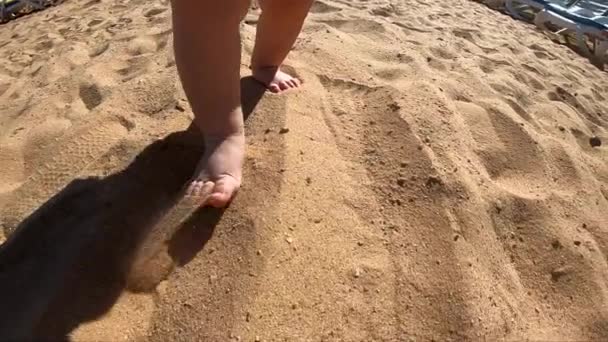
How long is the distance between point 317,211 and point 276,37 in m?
0.66

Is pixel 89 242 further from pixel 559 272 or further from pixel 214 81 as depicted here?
pixel 559 272

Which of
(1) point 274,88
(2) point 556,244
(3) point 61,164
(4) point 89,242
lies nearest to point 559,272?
(2) point 556,244

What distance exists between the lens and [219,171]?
1.49m

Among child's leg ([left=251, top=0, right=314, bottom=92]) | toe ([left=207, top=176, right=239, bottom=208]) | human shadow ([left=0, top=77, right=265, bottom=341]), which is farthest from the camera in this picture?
child's leg ([left=251, top=0, right=314, bottom=92])

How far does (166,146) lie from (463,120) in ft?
2.92

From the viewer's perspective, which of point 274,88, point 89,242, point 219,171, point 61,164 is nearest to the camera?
point 89,242

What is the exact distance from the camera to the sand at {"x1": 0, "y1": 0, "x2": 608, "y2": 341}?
1.30 metres

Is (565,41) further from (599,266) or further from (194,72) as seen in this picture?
(194,72)

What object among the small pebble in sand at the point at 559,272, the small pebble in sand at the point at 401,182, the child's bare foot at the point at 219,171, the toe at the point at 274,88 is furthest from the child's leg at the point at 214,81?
the small pebble in sand at the point at 559,272

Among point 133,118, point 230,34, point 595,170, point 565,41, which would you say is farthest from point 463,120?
point 565,41

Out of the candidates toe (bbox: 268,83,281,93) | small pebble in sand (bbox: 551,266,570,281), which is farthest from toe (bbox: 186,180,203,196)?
small pebble in sand (bbox: 551,266,570,281)

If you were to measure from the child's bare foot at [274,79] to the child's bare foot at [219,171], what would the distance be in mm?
345

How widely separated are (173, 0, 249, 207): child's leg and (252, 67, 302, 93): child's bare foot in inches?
12.2

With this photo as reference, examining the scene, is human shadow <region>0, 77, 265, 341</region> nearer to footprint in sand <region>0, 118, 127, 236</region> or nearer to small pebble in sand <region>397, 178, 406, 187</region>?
footprint in sand <region>0, 118, 127, 236</region>
